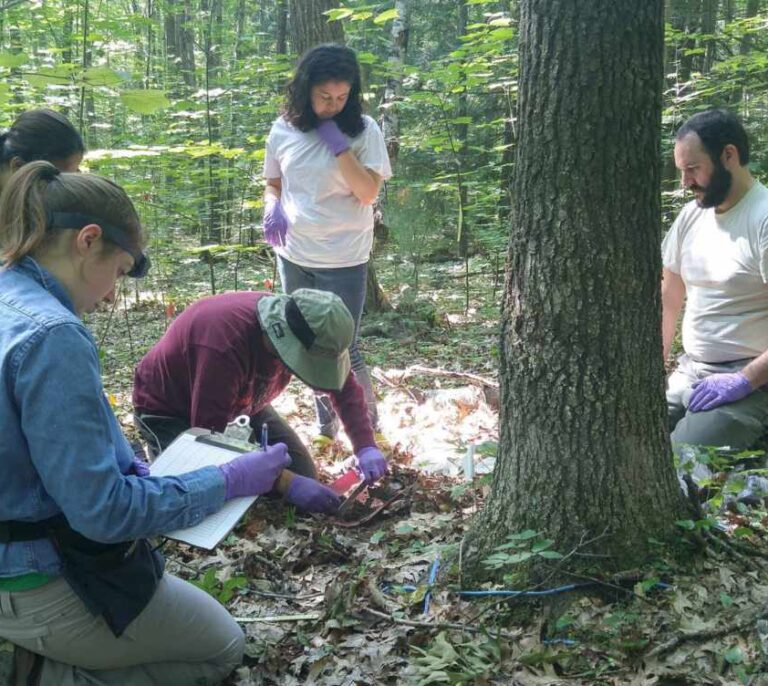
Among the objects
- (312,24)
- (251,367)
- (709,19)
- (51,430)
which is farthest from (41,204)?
(709,19)

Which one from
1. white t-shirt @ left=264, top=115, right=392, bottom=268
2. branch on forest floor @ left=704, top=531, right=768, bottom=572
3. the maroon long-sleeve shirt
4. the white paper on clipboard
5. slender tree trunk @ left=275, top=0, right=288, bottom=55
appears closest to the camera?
the white paper on clipboard

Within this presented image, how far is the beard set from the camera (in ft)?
12.6

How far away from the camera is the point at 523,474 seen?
8.68 feet

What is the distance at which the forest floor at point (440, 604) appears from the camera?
2250 mm

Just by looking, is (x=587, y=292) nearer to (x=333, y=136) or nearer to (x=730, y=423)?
(x=730, y=423)

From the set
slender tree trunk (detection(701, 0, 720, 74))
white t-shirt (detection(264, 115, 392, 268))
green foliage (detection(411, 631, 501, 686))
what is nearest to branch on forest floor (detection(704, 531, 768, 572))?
green foliage (detection(411, 631, 501, 686))

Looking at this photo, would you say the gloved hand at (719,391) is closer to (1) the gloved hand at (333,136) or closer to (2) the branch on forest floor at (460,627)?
(2) the branch on forest floor at (460,627)

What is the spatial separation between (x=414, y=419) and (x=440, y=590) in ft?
7.60

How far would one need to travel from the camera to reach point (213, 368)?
10.9 ft

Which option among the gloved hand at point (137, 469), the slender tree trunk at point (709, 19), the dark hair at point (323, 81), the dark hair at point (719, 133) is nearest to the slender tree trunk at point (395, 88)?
the dark hair at point (323, 81)

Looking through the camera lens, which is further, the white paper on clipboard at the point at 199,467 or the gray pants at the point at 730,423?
the gray pants at the point at 730,423

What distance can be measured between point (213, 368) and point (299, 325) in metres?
0.48

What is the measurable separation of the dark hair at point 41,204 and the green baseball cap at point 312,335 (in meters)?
1.28

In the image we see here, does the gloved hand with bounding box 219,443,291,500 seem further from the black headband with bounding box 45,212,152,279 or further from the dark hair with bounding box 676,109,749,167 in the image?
the dark hair with bounding box 676,109,749,167
